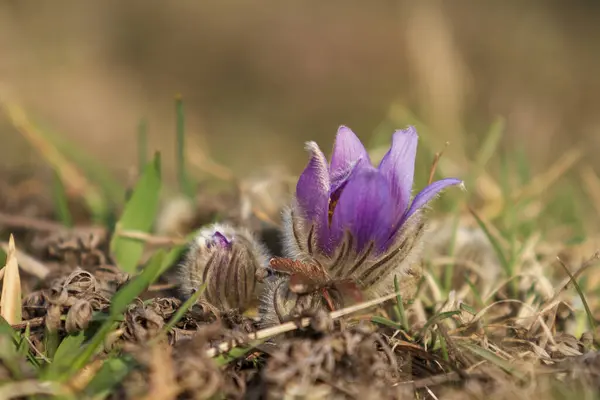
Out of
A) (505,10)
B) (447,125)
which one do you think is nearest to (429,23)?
(447,125)

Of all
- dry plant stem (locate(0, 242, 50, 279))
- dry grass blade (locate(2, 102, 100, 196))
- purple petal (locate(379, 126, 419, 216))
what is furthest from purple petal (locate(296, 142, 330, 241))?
dry grass blade (locate(2, 102, 100, 196))

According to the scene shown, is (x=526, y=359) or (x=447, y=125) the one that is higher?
(x=447, y=125)

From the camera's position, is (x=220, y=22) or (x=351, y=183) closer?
(x=351, y=183)

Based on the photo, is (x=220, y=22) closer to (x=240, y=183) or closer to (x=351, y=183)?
(x=240, y=183)

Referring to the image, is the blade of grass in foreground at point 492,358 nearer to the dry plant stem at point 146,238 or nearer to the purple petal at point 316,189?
the purple petal at point 316,189

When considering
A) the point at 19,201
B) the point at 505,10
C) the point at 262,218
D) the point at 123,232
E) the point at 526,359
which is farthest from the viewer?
the point at 505,10

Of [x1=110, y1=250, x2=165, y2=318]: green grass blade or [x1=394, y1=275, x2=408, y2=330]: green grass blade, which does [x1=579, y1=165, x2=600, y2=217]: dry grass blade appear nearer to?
[x1=394, y1=275, x2=408, y2=330]: green grass blade

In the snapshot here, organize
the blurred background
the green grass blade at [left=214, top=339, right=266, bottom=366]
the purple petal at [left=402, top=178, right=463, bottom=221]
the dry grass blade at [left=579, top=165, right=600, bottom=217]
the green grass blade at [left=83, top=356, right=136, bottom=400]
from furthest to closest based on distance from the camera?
the blurred background
the dry grass blade at [left=579, top=165, right=600, bottom=217]
the purple petal at [left=402, top=178, right=463, bottom=221]
the green grass blade at [left=214, top=339, right=266, bottom=366]
the green grass blade at [left=83, top=356, right=136, bottom=400]
